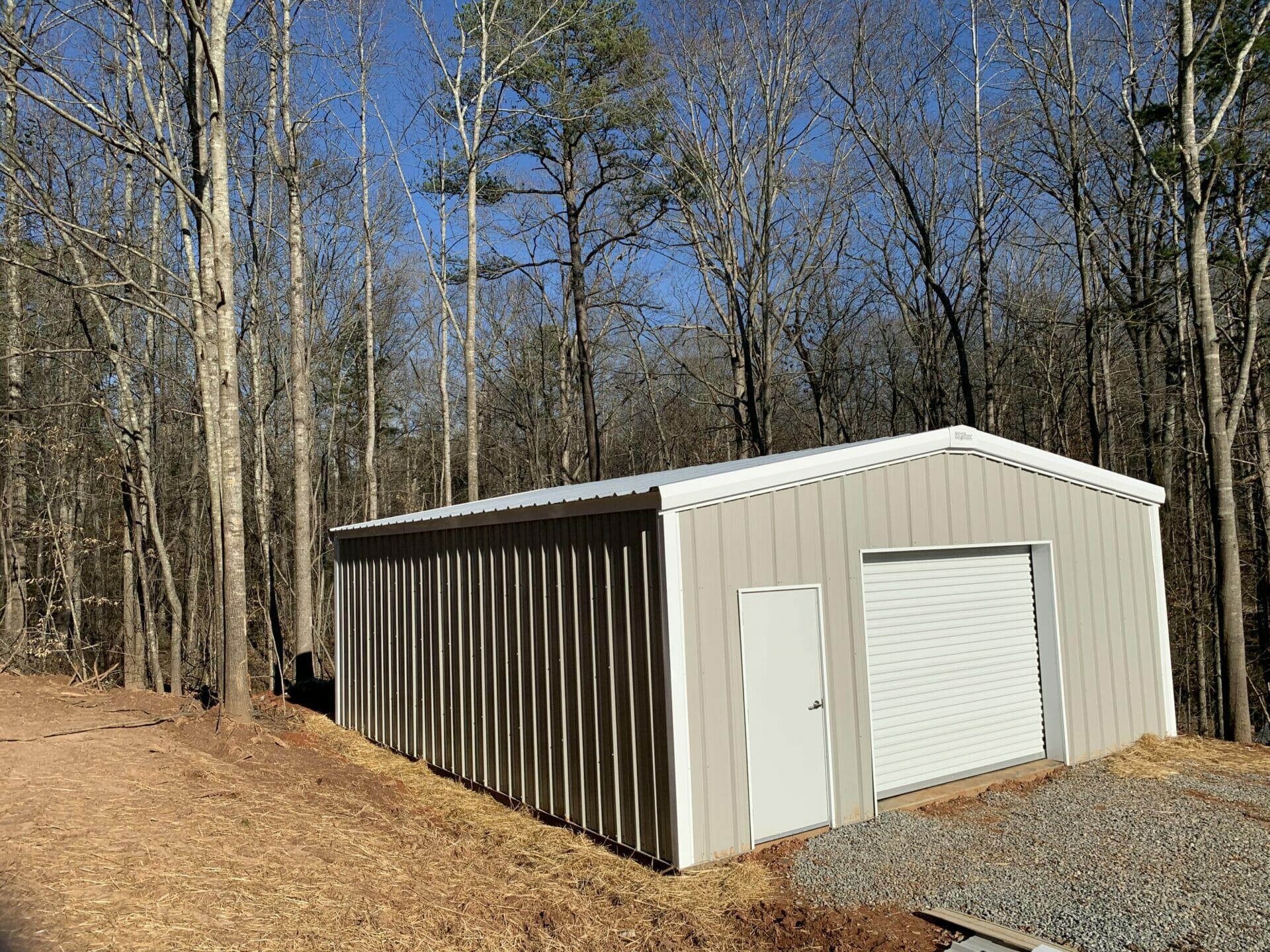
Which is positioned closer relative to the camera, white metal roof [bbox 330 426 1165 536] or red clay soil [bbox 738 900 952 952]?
red clay soil [bbox 738 900 952 952]

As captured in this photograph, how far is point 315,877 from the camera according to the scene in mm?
4586

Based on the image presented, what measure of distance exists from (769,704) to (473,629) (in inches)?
116

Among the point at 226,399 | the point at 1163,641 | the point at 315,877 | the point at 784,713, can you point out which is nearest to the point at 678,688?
the point at 784,713

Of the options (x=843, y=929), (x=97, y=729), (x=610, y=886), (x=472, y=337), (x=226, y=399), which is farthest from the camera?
(x=472, y=337)

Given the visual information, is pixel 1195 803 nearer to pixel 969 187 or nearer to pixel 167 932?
pixel 167 932

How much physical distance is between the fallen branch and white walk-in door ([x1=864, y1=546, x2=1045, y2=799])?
6.64 meters

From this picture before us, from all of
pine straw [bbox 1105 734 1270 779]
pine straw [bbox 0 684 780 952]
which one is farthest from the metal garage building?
pine straw [bbox 0 684 780 952]

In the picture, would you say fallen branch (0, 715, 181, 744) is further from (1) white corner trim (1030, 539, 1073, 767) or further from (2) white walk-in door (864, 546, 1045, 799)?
(1) white corner trim (1030, 539, 1073, 767)

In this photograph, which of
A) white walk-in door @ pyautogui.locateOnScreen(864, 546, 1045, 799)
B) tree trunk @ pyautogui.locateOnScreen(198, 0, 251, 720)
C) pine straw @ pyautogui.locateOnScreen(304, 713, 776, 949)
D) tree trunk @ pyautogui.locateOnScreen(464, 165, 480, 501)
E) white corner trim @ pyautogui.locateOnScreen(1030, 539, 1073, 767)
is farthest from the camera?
tree trunk @ pyautogui.locateOnScreen(464, 165, 480, 501)

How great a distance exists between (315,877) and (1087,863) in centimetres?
437

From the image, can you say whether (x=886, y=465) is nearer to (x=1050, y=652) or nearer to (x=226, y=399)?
(x=1050, y=652)

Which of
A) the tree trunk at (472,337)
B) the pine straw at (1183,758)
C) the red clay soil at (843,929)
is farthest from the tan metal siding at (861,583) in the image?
the tree trunk at (472,337)

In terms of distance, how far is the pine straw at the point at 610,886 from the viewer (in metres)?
4.33

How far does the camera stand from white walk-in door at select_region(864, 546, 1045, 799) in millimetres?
6621
